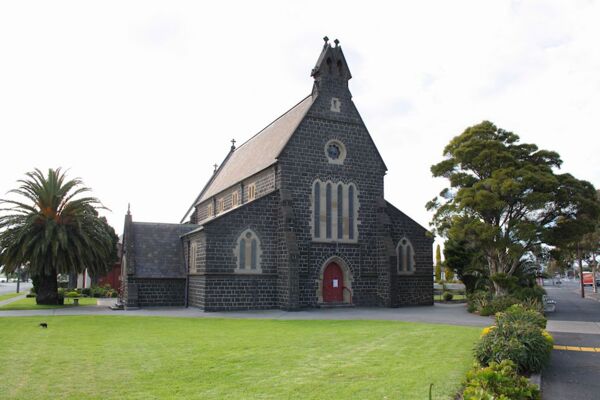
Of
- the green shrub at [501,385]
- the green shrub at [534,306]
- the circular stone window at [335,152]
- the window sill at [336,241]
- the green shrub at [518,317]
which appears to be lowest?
the green shrub at [501,385]

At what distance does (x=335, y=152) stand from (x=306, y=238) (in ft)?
20.0

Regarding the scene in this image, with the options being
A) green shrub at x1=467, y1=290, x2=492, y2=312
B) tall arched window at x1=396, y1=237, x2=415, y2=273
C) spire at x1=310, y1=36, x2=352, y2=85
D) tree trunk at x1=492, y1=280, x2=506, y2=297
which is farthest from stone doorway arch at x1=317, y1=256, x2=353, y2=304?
spire at x1=310, y1=36, x2=352, y2=85

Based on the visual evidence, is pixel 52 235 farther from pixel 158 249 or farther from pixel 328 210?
pixel 328 210

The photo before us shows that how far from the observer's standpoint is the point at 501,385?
977cm

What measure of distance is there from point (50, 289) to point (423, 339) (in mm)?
27730

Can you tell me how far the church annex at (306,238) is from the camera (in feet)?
98.3

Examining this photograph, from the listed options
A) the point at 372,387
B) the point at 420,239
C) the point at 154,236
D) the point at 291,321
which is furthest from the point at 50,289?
the point at 372,387

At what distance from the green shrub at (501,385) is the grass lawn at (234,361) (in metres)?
0.57

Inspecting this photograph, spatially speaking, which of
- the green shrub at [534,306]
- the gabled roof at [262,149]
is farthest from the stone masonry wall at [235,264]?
the green shrub at [534,306]

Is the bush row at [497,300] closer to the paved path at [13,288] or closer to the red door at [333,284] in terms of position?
the red door at [333,284]

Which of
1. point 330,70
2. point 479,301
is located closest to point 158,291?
point 330,70

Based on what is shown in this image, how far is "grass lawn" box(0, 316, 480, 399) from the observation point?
9938 mm

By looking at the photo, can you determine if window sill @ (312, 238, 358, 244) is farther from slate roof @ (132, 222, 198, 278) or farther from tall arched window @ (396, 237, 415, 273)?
slate roof @ (132, 222, 198, 278)

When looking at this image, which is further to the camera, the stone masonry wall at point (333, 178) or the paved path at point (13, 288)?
the paved path at point (13, 288)
